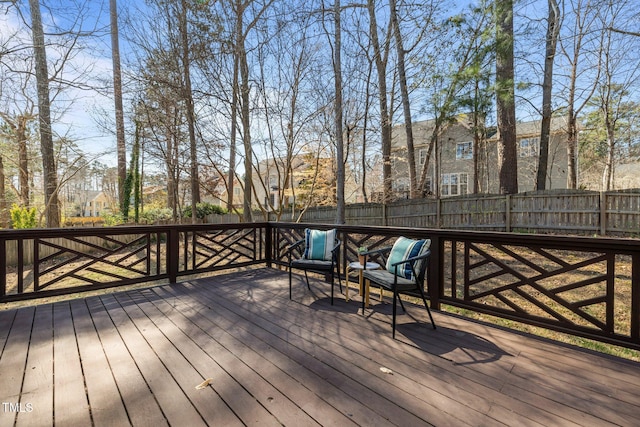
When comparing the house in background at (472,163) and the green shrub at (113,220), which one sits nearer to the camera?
the green shrub at (113,220)

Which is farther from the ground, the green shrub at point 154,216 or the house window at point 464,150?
the house window at point 464,150

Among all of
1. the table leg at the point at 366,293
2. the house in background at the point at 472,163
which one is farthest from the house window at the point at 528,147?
the table leg at the point at 366,293

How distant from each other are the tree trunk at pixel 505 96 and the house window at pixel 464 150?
845cm

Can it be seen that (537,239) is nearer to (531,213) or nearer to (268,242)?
(268,242)

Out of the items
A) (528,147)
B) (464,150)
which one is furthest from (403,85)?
(528,147)

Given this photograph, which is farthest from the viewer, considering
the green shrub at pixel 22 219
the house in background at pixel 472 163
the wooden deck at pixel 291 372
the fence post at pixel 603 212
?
the house in background at pixel 472 163

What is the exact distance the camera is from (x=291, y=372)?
2010mm

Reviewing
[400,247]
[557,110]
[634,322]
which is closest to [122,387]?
[400,247]

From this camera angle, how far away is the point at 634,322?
2.29 meters

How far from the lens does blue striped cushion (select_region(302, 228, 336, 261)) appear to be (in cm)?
383

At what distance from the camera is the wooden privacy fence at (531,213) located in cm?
639

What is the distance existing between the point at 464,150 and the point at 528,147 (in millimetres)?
4245

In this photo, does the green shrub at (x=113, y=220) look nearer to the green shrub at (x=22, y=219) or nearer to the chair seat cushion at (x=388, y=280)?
the green shrub at (x=22, y=219)

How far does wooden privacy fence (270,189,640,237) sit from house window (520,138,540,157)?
1192cm
